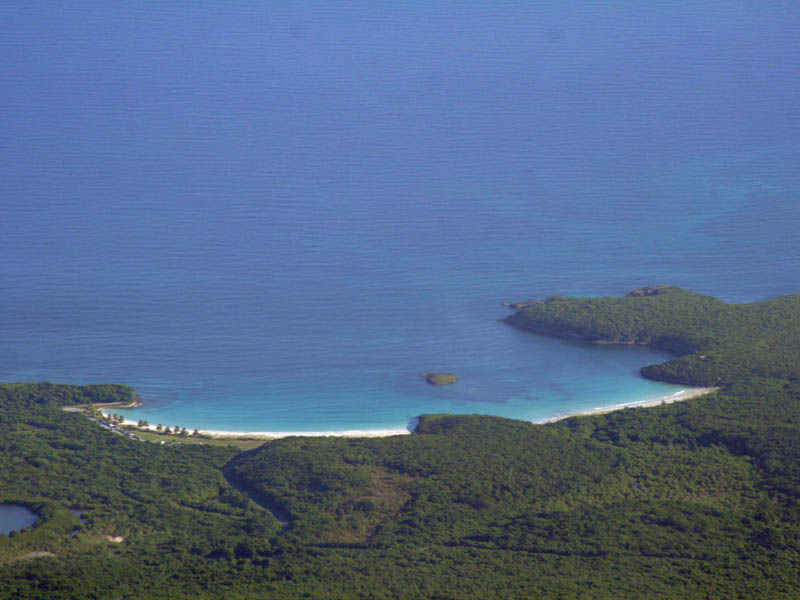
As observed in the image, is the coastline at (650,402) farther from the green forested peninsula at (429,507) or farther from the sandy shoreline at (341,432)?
the green forested peninsula at (429,507)

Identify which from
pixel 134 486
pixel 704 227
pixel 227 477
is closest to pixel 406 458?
pixel 227 477

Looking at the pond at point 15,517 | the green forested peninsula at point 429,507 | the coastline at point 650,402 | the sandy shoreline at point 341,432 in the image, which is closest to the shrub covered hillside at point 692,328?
the coastline at point 650,402

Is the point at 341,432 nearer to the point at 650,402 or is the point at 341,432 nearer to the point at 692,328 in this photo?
the point at 650,402

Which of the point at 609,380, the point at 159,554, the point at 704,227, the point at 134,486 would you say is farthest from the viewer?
the point at 704,227

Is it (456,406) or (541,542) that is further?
(456,406)

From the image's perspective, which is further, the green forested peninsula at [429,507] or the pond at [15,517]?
the pond at [15,517]

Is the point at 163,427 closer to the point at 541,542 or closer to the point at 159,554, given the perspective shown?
the point at 159,554

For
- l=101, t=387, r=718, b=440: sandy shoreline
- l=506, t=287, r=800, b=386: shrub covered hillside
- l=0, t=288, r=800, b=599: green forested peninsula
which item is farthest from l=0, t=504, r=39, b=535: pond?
l=506, t=287, r=800, b=386: shrub covered hillside
